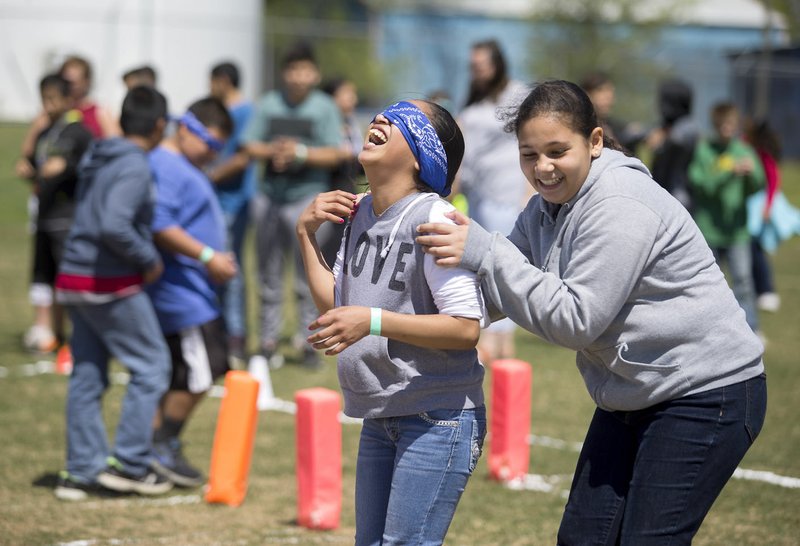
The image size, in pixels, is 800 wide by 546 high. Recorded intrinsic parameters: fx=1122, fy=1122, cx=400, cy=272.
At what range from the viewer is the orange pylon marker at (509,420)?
235 inches

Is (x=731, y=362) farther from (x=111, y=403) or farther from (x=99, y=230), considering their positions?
(x=111, y=403)

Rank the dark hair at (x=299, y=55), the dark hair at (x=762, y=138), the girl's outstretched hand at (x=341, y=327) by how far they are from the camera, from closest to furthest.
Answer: the girl's outstretched hand at (x=341, y=327), the dark hair at (x=299, y=55), the dark hair at (x=762, y=138)

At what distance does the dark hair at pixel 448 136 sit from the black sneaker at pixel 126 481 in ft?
10.1

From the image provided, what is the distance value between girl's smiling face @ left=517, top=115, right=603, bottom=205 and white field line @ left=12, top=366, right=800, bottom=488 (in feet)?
5.99

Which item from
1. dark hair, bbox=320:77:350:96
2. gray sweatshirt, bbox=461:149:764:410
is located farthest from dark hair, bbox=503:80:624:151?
dark hair, bbox=320:77:350:96

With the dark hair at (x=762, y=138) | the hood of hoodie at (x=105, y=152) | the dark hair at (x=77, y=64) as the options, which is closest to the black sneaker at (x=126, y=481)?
the hood of hoodie at (x=105, y=152)

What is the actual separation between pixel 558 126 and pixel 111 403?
5.50m

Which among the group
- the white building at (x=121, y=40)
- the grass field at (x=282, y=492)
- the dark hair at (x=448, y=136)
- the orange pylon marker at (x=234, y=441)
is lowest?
the grass field at (x=282, y=492)

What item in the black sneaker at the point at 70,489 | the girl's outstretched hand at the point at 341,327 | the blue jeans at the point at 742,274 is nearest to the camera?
the girl's outstretched hand at the point at 341,327

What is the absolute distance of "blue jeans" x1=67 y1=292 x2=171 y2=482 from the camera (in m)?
5.73

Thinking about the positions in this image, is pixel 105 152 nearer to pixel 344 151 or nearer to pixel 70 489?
pixel 70 489

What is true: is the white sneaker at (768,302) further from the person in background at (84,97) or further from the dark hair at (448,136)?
the dark hair at (448,136)

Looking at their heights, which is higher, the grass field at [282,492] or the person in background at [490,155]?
the person in background at [490,155]

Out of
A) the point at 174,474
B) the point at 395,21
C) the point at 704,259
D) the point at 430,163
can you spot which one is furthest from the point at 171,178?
the point at 395,21
